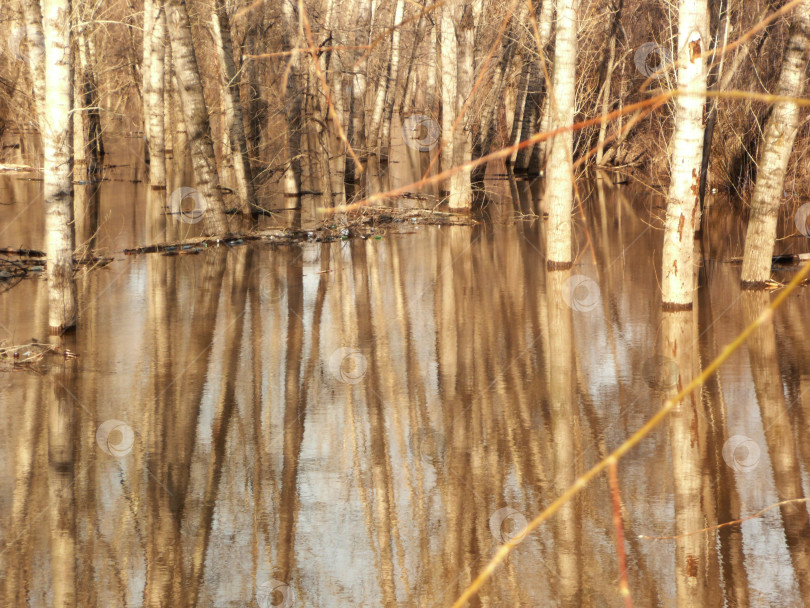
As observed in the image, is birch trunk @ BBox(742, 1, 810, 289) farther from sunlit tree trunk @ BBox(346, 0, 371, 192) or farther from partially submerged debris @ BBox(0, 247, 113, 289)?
sunlit tree trunk @ BBox(346, 0, 371, 192)

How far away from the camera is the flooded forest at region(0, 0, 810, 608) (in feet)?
15.8

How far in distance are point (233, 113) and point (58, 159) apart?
35.1ft

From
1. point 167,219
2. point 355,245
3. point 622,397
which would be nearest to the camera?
point 622,397

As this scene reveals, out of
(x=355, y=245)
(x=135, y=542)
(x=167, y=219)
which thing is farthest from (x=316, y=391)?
(x=167, y=219)

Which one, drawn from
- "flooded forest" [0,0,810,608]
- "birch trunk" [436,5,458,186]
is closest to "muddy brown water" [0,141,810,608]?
"flooded forest" [0,0,810,608]

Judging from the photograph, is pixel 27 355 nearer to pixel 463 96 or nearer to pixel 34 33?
pixel 34 33

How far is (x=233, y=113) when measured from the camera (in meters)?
19.7

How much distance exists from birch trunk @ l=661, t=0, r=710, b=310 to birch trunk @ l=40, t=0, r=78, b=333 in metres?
5.97

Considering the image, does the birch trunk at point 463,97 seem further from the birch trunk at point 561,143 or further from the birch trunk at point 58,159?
the birch trunk at point 58,159

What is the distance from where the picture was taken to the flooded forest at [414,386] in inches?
189

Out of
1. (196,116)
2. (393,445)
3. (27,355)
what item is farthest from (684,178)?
(196,116)

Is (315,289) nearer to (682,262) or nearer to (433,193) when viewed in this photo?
(682,262)

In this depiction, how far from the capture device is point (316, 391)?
8172 millimetres

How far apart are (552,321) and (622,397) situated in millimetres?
2821
